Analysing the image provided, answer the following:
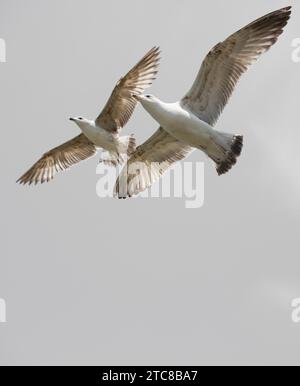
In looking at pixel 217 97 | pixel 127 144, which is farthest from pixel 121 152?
pixel 217 97

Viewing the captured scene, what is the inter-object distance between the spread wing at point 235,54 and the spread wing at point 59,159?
15.9 ft

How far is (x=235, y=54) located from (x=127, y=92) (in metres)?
3.83

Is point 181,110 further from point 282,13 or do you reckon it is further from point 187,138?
point 282,13

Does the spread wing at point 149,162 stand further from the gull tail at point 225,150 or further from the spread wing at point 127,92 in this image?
the spread wing at point 127,92

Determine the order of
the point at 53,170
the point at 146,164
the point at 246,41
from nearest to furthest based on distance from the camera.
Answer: the point at 246,41
the point at 146,164
the point at 53,170

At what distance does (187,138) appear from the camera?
17.1 meters

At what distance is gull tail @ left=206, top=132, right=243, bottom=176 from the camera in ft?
55.7

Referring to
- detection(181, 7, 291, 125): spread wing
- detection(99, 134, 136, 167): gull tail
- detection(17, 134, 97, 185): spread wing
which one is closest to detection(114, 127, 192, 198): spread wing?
detection(99, 134, 136, 167): gull tail

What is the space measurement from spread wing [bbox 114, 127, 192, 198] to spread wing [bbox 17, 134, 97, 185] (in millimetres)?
2494

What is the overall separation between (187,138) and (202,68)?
1.12 meters

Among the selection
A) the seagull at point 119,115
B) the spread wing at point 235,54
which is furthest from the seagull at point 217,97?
the seagull at point 119,115

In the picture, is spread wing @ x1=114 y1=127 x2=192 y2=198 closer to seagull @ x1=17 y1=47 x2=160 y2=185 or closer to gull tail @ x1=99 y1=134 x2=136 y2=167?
gull tail @ x1=99 y1=134 x2=136 y2=167

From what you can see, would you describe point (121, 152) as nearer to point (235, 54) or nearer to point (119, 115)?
point (119, 115)

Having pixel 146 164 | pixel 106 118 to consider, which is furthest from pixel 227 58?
pixel 106 118
